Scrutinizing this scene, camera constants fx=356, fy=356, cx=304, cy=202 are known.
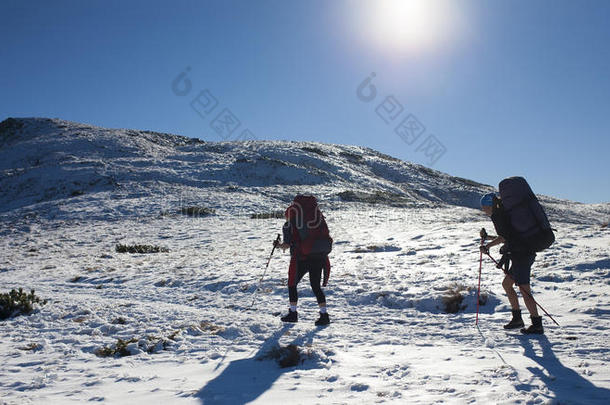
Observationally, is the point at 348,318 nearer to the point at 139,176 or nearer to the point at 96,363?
the point at 96,363

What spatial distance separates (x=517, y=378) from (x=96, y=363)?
5.82 m

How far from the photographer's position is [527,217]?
5.58 meters

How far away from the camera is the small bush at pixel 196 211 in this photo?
96.4 ft

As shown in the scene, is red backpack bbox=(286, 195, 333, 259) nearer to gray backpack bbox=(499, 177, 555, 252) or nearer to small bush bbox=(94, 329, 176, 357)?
small bush bbox=(94, 329, 176, 357)

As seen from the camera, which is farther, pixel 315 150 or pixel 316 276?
pixel 315 150

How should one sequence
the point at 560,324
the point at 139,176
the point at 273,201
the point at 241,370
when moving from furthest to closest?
the point at 139,176
the point at 273,201
the point at 560,324
the point at 241,370

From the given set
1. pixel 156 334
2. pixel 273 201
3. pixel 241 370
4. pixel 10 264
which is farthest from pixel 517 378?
pixel 273 201

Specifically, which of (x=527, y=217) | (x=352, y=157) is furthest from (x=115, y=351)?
(x=352, y=157)

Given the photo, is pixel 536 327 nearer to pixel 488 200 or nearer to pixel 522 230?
pixel 522 230

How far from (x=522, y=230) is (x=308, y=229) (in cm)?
355

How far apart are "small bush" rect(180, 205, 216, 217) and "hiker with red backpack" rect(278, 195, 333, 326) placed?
23646mm

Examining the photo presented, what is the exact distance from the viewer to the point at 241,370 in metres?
5.00

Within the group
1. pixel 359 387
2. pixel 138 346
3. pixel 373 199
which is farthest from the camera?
pixel 373 199

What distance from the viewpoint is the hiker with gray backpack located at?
5543 millimetres
